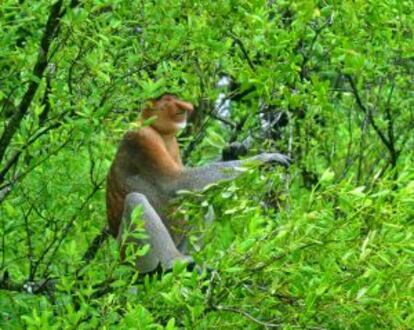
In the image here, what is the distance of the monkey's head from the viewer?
9.30 meters

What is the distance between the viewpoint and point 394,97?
12211 mm

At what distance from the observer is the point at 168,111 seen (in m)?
9.34

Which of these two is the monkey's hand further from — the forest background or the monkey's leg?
the monkey's leg

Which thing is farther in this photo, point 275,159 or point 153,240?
point 153,240

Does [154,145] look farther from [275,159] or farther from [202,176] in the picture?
[275,159]

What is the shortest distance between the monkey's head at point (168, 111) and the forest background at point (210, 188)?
0.34 feet

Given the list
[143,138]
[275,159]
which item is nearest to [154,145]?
[143,138]

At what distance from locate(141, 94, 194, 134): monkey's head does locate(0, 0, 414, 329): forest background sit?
0.10 m

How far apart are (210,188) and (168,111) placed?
279 centimetres

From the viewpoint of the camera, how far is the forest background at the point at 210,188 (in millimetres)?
5875

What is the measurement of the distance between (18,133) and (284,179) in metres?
1.45

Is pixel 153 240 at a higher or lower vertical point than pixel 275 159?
lower

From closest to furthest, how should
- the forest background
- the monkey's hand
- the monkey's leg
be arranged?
the forest background
the monkey's hand
the monkey's leg

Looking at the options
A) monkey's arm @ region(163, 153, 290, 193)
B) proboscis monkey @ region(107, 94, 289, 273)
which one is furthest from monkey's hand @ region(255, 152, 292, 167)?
proboscis monkey @ region(107, 94, 289, 273)
